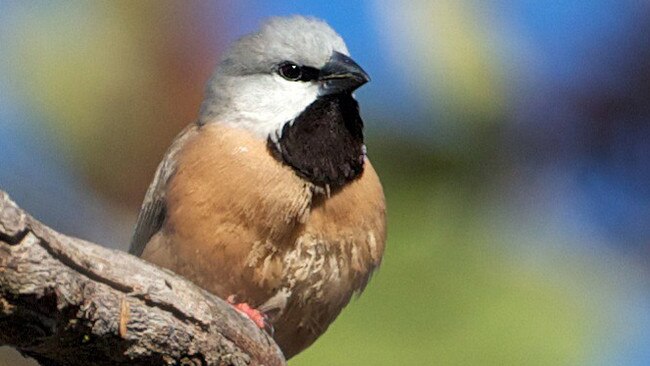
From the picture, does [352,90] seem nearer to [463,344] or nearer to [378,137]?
[378,137]

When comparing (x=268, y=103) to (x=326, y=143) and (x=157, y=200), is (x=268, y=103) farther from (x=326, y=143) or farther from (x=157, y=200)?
(x=157, y=200)

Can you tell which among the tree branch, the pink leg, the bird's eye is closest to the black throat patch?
the bird's eye

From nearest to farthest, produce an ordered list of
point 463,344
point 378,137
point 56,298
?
point 56,298, point 463,344, point 378,137

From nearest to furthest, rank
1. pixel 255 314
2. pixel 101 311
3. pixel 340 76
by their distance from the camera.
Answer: pixel 101 311 < pixel 255 314 < pixel 340 76

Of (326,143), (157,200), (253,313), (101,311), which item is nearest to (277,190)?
(326,143)

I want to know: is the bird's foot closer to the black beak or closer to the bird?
the bird

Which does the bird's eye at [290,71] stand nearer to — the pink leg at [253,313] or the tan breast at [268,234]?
the tan breast at [268,234]

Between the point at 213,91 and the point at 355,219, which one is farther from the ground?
the point at 213,91

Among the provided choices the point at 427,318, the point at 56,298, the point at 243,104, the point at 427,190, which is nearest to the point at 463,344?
the point at 427,318
